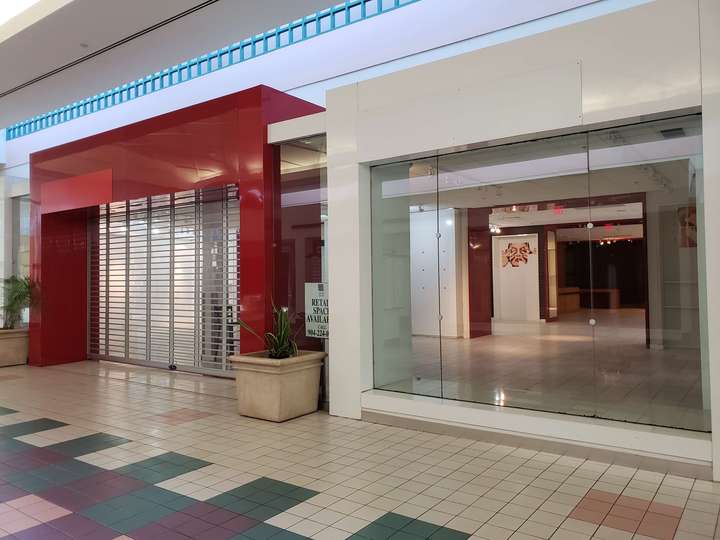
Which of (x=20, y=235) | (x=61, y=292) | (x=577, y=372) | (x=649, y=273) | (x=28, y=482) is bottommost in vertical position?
(x=28, y=482)

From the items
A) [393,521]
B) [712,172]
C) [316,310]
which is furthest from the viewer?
[316,310]

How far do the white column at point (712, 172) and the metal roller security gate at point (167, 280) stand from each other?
6036 mm

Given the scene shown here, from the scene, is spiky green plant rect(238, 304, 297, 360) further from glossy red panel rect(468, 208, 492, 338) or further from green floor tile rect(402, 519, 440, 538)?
green floor tile rect(402, 519, 440, 538)

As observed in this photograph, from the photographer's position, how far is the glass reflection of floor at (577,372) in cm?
439

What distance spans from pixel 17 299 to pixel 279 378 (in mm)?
6583

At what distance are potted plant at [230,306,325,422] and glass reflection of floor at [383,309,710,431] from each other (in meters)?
0.85

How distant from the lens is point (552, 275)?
18.1 ft

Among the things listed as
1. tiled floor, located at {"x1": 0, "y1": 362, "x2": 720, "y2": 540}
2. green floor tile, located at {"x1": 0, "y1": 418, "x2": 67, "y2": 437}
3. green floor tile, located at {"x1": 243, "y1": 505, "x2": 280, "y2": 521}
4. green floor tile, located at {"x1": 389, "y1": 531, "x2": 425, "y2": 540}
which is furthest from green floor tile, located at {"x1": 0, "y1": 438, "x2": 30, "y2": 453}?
green floor tile, located at {"x1": 389, "y1": 531, "x2": 425, "y2": 540}

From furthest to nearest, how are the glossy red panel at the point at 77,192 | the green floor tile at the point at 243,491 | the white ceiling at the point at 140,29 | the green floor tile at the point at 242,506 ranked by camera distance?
the glossy red panel at the point at 77,192 → the white ceiling at the point at 140,29 → the green floor tile at the point at 243,491 → the green floor tile at the point at 242,506

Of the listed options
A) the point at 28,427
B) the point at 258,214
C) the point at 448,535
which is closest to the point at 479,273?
the point at 258,214

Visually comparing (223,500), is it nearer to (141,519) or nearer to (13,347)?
(141,519)

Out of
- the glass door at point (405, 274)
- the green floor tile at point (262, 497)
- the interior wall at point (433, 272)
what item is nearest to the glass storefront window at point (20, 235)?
the glass door at point (405, 274)

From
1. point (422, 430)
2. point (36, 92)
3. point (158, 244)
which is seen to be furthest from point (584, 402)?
point (36, 92)

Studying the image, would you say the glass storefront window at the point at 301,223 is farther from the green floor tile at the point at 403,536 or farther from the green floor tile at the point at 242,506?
the green floor tile at the point at 403,536
